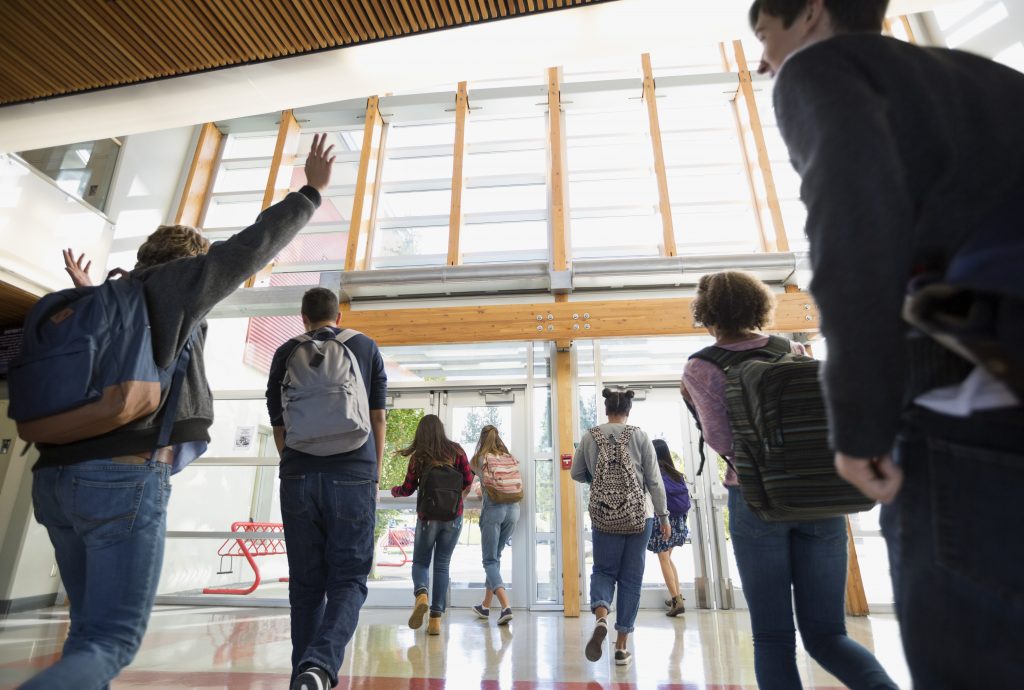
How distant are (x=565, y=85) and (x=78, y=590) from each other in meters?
8.40

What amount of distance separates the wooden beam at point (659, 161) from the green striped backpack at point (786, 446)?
5856 mm

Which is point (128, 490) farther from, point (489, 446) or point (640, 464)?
point (489, 446)

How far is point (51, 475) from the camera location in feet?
4.29

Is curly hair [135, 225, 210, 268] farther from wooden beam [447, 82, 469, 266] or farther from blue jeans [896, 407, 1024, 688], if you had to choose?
wooden beam [447, 82, 469, 266]

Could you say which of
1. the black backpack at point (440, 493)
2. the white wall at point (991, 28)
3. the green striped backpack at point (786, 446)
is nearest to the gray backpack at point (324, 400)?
the green striped backpack at point (786, 446)

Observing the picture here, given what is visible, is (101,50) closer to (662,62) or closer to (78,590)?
(78,590)

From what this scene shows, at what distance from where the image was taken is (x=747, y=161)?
24.9ft

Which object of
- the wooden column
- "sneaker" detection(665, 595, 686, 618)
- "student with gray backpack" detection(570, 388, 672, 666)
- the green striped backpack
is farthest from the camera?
the wooden column

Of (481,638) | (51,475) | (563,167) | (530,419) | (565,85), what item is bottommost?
(481,638)

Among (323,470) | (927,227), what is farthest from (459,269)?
(927,227)

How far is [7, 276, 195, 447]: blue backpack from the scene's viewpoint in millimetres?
1280

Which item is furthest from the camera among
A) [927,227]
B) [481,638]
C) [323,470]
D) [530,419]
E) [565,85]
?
[565,85]

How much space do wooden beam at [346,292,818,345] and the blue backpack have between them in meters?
4.82

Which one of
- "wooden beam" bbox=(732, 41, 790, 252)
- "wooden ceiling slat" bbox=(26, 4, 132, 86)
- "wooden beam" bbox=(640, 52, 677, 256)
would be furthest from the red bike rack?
"wooden beam" bbox=(732, 41, 790, 252)
